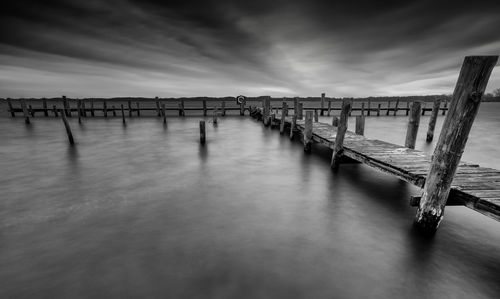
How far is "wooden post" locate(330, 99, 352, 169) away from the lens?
7.18 meters

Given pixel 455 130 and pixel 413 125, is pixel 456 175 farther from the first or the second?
pixel 413 125

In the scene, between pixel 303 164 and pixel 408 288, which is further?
pixel 303 164

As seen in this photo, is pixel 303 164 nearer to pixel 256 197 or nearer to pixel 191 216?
pixel 256 197

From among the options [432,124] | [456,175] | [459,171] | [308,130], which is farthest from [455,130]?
[432,124]

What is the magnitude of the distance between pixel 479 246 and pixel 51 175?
421 inches

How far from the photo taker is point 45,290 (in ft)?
9.89

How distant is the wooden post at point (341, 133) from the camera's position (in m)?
7.18

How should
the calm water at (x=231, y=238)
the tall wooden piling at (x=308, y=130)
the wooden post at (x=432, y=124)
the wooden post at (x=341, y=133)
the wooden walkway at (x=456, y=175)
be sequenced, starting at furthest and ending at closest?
the wooden post at (x=432, y=124)
the tall wooden piling at (x=308, y=130)
the wooden post at (x=341, y=133)
the wooden walkway at (x=456, y=175)
the calm water at (x=231, y=238)

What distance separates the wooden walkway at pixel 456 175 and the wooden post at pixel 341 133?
0.21 m

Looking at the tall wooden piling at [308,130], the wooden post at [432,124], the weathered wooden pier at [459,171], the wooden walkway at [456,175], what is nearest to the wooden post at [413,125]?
the wooden walkway at [456,175]

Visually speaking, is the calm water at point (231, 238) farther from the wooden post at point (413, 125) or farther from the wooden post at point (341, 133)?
the wooden post at point (413, 125)

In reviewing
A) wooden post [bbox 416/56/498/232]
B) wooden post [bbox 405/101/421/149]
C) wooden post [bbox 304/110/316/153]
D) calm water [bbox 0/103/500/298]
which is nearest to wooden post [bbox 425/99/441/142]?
wooden post [bbox 405/101/421/149]

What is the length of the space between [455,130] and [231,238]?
3.72 meters

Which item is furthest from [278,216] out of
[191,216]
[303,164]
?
[303,164]
